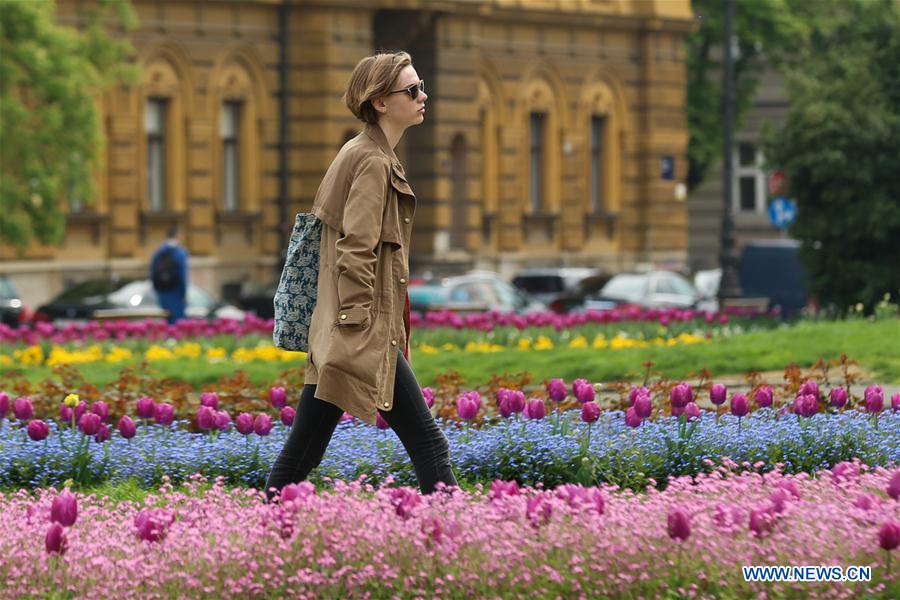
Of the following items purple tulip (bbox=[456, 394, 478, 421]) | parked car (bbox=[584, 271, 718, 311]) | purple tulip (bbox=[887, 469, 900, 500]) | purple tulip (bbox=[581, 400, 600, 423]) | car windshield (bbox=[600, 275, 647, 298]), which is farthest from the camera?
car windshield (bbox=[600, 275, 647, 298])

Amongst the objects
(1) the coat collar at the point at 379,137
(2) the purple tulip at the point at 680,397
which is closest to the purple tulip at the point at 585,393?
(2) the purple tulip at the point at 680,397

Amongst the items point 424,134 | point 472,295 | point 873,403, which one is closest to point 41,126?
point 472,295

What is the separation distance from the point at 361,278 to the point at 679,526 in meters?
1.76

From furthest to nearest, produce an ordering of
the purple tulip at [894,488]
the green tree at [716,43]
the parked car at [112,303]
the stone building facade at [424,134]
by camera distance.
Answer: the green tree at [716,43], the stone building facade at [424,134], the parked car at [112,303], the purple tulip at [894,488]

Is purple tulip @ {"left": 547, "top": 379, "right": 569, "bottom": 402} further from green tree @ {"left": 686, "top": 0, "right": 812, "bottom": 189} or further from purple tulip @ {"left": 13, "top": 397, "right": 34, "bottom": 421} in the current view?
green tree @ {"left": 686, "top": 0, "right": 812, "bottom": 189}

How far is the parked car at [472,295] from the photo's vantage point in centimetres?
3200

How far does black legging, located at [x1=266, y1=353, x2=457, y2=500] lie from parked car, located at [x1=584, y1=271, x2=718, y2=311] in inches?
956

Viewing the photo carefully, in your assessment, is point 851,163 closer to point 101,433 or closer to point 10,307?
point 10,307

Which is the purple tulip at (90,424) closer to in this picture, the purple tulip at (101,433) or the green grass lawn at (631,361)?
the purple tulip at (101,433)

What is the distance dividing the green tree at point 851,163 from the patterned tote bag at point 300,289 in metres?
17.9

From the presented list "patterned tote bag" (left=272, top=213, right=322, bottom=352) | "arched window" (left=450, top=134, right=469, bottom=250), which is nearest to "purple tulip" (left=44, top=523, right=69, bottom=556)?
"patterned tote bag" (left=272, top=213, right=322, bottom=352)

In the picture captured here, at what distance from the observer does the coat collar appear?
364 inches

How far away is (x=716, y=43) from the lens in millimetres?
62969

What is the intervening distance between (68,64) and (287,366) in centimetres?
1713
